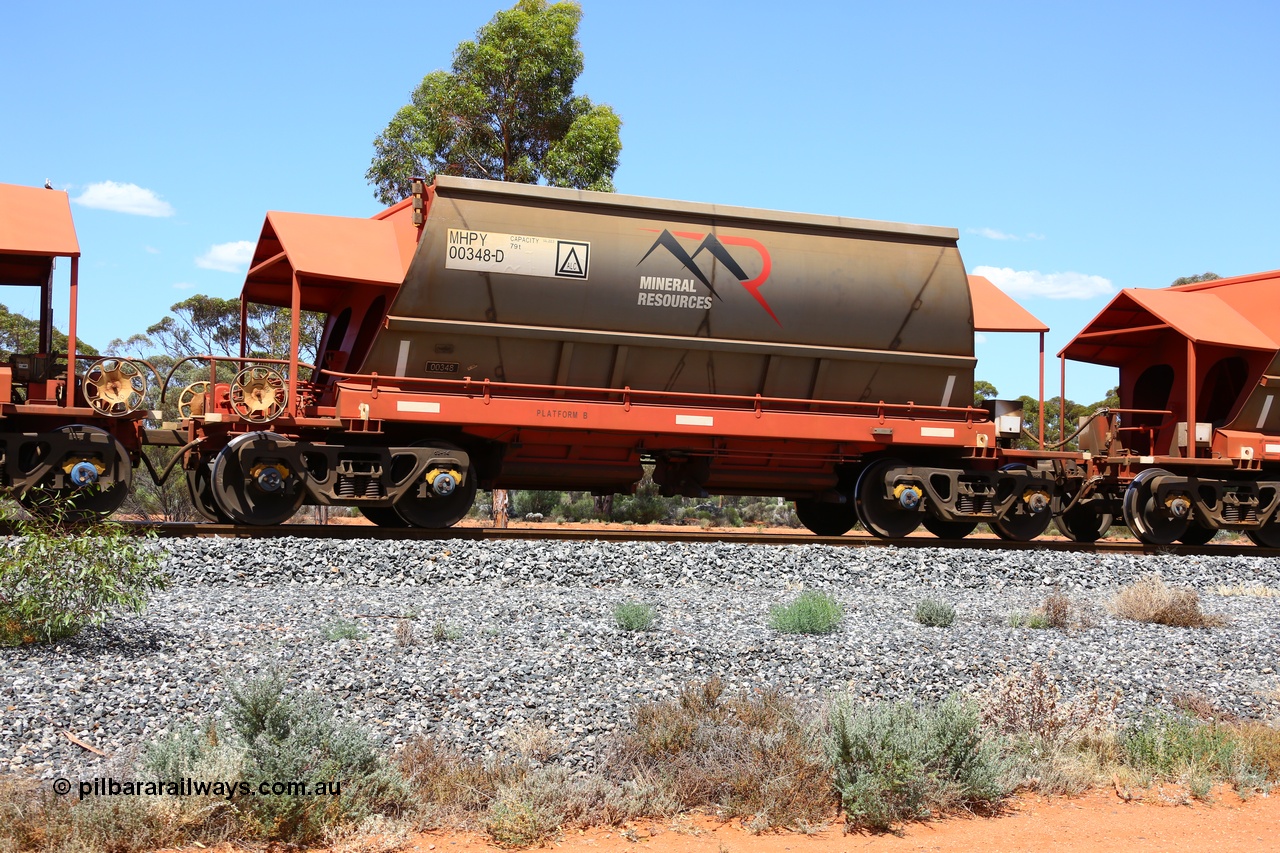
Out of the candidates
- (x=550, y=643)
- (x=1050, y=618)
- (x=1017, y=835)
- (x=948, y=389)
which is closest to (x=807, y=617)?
(x=550, y=643)

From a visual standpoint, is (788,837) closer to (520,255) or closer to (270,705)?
(270,705)

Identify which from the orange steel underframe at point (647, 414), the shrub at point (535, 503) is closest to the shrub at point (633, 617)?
the orange steel underframe at point (647, 414)

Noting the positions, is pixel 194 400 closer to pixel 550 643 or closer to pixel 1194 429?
pixel 550 643

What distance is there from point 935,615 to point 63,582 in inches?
257

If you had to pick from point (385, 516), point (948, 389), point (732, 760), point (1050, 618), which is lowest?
point (732, 760)

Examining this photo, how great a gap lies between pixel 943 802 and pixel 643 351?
8364 mm

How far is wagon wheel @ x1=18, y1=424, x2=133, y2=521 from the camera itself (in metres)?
11.0

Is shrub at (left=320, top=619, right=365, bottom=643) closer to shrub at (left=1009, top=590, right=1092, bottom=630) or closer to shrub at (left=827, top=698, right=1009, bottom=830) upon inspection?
shrub at (left=827, top=698, right=1009, bottom=830)

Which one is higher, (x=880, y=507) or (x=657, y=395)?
(x=657, y=395)

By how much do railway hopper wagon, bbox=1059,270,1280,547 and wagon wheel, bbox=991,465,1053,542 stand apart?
0.61 m

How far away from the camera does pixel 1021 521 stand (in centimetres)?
1527

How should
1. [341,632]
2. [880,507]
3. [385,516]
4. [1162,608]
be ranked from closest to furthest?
[341,632] → [1162,608] → [385,516] → [880,507]

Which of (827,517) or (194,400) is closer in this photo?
(194,400)

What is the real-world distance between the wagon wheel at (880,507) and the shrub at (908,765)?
8.49 m
